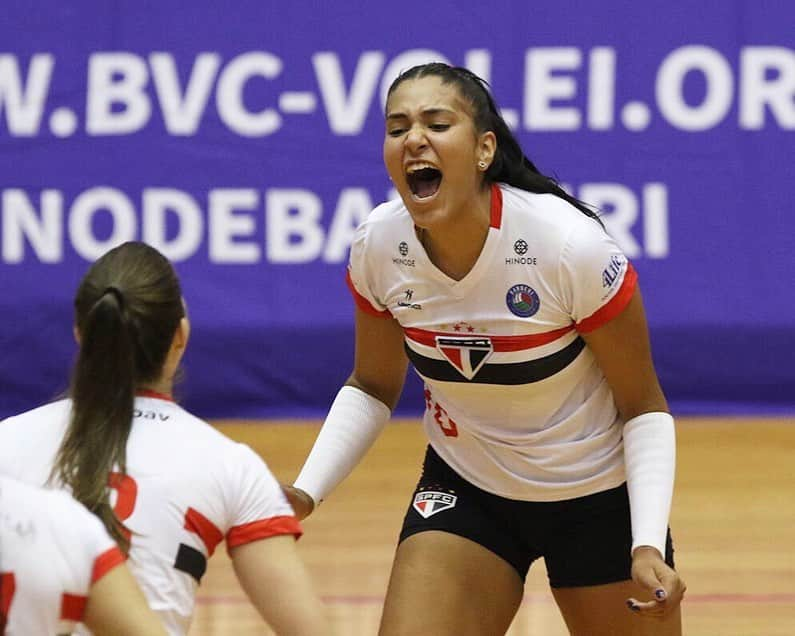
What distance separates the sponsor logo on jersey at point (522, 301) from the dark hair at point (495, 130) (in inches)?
8.3

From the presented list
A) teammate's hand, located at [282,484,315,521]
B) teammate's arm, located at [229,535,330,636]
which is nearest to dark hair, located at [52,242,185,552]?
teammate's arm, located at [229,535,330,636]

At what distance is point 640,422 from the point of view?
336 cm

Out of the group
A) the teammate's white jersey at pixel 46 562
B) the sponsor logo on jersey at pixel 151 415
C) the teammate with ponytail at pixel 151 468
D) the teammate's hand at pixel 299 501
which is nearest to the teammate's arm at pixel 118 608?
the teammate's white jersey at pixel 46 562

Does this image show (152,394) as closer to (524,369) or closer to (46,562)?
(46,562)

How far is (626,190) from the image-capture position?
720cm

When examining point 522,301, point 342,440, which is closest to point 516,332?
point 522,301

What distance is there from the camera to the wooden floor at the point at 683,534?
489 centimetres

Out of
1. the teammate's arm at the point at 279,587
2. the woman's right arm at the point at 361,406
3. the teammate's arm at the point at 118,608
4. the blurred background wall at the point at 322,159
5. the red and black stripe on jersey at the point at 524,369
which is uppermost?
the teammate's arm at the point at 118,608

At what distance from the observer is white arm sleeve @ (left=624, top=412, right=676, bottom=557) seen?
10.5 ft

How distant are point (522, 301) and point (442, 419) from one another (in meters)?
0.36

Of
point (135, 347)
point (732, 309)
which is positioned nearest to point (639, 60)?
point (732, 309)

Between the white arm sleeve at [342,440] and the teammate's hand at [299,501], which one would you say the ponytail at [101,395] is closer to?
the teammate's hand at [299,501]

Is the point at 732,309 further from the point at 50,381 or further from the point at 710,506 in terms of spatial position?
the point at 50,381

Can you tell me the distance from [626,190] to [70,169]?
2495mm
